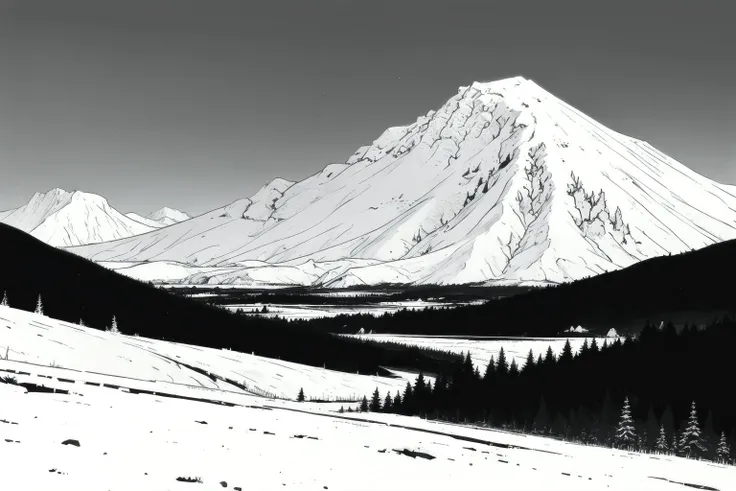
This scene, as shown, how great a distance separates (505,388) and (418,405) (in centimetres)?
1375

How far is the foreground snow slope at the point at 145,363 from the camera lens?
66.4m

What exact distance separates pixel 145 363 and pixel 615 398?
5970 centimetres

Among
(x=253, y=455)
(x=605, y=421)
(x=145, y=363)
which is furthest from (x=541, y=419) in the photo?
(x=253, y=455)

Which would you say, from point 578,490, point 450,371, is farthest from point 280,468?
point 450,371

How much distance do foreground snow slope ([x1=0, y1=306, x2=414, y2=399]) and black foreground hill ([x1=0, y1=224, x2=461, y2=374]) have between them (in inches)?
1472

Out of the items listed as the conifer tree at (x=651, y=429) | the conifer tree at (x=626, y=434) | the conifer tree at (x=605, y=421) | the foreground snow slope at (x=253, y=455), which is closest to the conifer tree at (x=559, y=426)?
the conifer tree at (x=605, y=421)

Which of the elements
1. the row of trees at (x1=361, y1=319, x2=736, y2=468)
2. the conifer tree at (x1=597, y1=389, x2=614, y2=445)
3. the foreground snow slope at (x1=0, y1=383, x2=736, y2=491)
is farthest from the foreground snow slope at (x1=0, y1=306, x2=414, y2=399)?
the conifer tree at (x1=597, y1=389, x2=614, y2=445)

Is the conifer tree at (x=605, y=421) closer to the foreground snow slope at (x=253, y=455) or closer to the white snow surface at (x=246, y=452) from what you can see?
the white snow surface at (x=246, y=452)

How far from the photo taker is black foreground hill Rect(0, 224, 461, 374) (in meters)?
143

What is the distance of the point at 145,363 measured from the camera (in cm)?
8781

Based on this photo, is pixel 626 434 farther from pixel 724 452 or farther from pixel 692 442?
pixel 724 452

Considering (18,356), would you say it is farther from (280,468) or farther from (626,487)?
(626,487)

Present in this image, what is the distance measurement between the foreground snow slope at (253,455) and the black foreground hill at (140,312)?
98.9m

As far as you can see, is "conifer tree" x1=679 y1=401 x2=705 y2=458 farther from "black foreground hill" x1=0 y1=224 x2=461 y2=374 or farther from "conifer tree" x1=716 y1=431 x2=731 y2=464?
"black foreground hill" x1=0 y1=224 x2=461 y2=374
